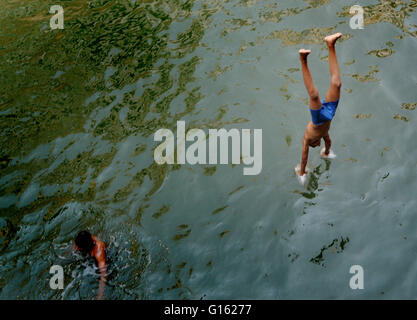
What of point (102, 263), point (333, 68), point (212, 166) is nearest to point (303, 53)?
point (333, 68)

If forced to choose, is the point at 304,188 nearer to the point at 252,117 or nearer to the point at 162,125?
the point at 252,117

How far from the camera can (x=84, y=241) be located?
17.8ft

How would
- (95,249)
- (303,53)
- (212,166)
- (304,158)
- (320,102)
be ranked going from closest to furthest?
1. (303,53)
2. (320,102)
3. (95,249)
4. (304,158)
5. (212,166)

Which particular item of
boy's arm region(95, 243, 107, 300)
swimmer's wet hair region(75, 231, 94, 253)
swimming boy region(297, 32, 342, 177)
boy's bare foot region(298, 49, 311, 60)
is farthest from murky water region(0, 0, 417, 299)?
boy's bare foot region(298, 49, 311, 60)

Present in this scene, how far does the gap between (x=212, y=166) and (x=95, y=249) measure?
8.30ft

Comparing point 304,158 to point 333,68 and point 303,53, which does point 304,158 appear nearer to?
point 333,68

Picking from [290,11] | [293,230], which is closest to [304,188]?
[293,230]

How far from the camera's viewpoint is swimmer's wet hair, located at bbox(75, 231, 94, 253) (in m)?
5.41

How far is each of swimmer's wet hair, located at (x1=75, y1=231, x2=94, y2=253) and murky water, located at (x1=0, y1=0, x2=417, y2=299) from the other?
0.48 meters

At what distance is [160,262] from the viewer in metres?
5.75

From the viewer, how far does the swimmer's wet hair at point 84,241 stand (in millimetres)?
5414

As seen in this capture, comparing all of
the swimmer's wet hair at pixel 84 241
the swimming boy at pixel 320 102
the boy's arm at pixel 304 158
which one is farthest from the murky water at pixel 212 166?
the swimming boy at pixel 320 102

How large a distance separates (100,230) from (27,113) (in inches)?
163
